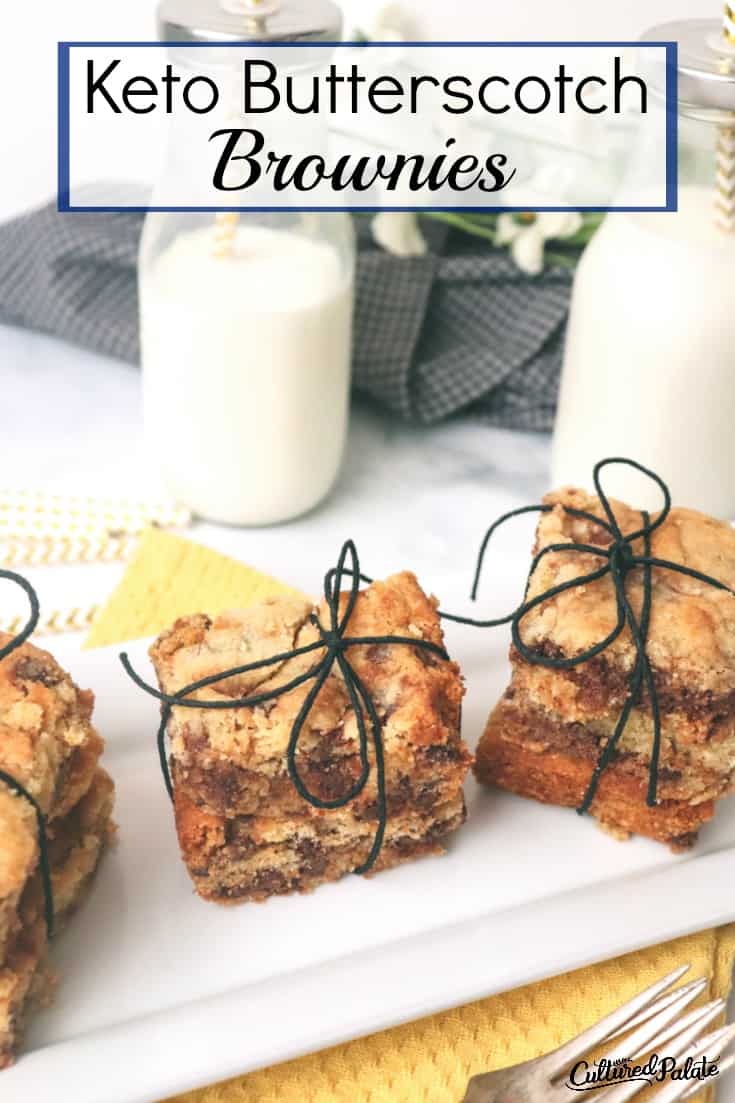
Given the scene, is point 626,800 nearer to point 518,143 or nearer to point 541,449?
point 541,449

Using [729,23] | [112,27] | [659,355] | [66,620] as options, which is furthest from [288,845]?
[112,27]

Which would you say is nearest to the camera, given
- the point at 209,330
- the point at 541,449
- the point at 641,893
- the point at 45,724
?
the point at 45,724

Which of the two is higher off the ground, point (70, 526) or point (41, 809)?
point (41, 809)

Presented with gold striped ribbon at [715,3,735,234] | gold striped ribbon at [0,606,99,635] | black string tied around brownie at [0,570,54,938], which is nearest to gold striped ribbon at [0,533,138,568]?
gold striped ribbon at [0,606,99,635]

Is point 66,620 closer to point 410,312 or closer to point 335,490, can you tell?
point 335,490

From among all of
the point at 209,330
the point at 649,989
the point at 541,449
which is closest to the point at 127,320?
the point at 209,330

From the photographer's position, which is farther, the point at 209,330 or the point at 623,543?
the point at 209,330
